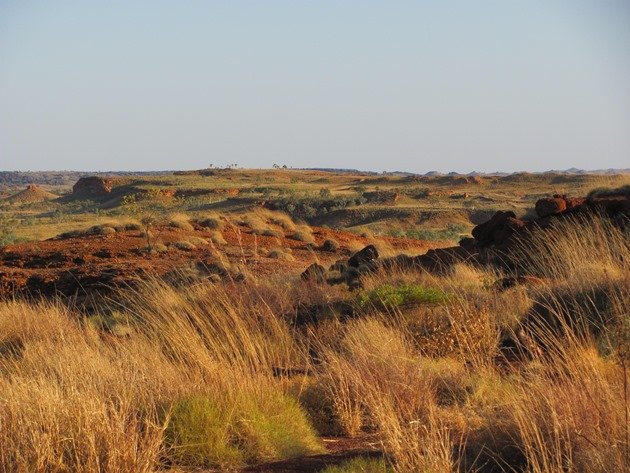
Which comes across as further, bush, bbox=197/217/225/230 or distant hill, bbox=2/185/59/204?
distant hill, bbox=2/185/59/204

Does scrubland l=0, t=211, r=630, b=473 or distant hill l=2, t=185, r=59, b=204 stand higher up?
scrubland l=0, t=211, r=630, b=473

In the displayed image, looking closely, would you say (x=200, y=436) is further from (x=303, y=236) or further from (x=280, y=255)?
(x=303, y=236)

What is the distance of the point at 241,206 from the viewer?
52.9 m

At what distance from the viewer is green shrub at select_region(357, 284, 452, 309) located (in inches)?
426

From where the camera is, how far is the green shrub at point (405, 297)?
10828mm

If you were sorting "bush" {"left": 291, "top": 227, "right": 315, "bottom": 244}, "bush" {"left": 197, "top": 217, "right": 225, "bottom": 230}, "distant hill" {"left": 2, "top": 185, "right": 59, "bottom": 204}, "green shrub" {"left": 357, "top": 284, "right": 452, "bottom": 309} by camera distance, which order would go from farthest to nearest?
"distant hill" {"left": 2, "top": 185, "right": 59, "bottom": 204} < "bush" {"left": 197, "top": 217, "right": 225, "bottom": 230} < "bush" {"left": 291, "top": 227, "right": 315, "bottom": 244} < "green shrub" {"left": 357, "top": 284, "right": 452, "bottom": 309}

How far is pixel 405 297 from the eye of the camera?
11.1m

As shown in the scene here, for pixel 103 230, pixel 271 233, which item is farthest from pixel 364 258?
pixel 103 230

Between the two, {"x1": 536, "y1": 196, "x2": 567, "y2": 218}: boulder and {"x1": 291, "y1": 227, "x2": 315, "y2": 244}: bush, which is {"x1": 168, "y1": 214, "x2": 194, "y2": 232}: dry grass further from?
{"x1": 536, "y1": 196, "x2": 567, "y2": 218}: boulder

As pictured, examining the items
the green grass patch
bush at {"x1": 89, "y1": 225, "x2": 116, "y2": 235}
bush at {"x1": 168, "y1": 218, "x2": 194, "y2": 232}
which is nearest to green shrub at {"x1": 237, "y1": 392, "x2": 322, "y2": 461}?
the green grass patch

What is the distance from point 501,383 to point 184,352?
269 cm

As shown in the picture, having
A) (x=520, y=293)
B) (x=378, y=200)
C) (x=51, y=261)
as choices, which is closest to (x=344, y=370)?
(x=520, y=293)

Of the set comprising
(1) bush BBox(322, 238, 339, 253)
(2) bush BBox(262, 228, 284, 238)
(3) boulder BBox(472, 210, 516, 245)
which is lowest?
(1) bush BBox(322, 238, 339, 253)

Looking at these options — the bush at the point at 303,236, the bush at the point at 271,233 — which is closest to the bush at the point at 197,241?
the bush at the point at 271,233
